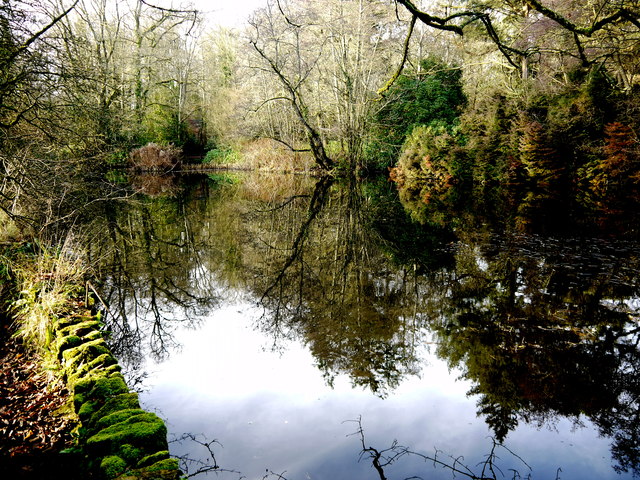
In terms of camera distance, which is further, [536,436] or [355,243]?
[355,243]

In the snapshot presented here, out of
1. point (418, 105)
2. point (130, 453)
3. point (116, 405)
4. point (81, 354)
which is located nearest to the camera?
point (130, 453)

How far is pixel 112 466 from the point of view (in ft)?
8.32

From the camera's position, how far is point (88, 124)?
10.5m

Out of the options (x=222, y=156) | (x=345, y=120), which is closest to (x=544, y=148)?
(x=345, y=120)

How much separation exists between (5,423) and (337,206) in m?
12.6

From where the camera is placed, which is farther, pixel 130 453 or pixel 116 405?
pixel 116 405

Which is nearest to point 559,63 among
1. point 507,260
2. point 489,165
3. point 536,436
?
point 489,165

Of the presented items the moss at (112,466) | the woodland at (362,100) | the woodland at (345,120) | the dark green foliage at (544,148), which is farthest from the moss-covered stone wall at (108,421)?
the dark green foliage at (544,148)

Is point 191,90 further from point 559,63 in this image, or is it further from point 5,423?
point 5,423

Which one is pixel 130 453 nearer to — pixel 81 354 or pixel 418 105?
pixel 81 354

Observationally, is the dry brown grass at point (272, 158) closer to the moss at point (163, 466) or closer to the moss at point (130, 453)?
the moss at point (130, 453)

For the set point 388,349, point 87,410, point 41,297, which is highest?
point 41,297

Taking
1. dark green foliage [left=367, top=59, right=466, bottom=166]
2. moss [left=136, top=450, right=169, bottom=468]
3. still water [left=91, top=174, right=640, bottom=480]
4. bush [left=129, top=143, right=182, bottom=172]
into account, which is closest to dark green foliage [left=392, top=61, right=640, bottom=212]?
dark green foliage [left=367, top=59, right=466, bottom=166]

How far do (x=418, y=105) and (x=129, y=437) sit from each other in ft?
84.0
